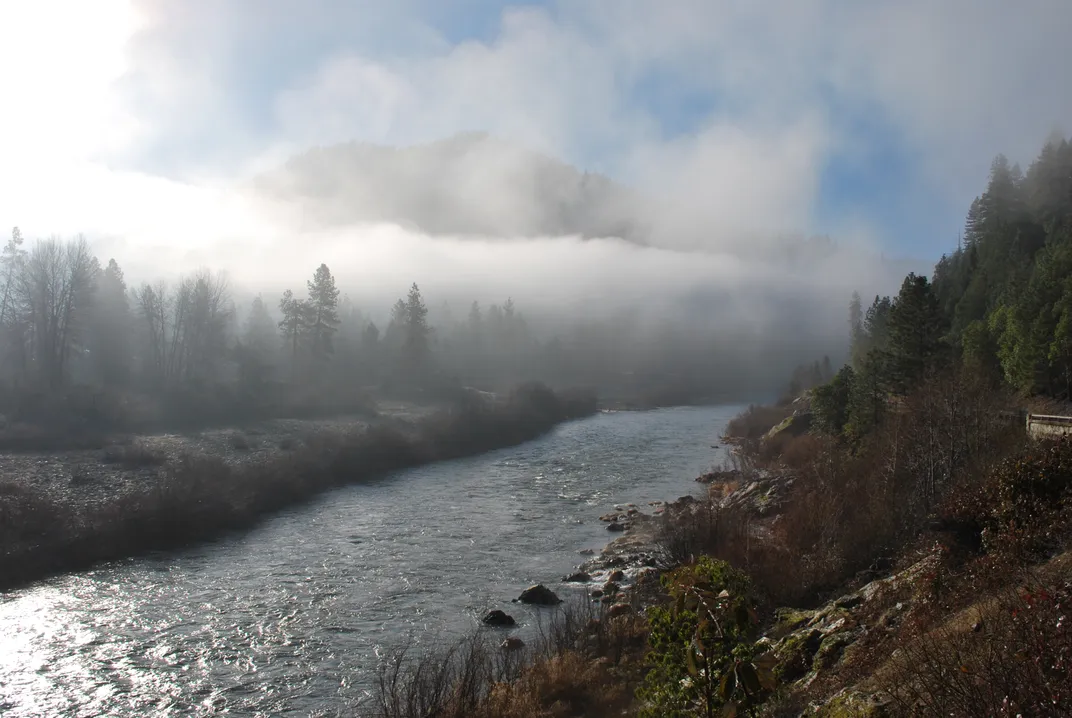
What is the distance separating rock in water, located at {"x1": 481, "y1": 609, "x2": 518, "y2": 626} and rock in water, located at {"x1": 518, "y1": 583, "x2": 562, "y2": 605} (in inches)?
82.7

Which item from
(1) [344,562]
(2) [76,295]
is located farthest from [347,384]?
(1) [344,562]

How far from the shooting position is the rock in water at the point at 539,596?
28.2 m

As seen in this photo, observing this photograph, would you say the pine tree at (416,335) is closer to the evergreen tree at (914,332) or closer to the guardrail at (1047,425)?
the evergreen tree at (914,332)

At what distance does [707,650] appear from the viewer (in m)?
6.36

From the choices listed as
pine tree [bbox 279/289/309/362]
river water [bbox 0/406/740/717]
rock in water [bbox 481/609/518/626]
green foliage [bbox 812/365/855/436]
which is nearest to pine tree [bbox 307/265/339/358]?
pine tree [bbox 279/289/309/362]

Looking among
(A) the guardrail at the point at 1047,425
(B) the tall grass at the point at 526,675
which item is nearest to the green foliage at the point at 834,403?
(A) the guardrail at the point at 1047,425

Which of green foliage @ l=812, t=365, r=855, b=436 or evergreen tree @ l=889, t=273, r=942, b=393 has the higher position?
evergreen tree @ l=889, t=273, r=942, b=393

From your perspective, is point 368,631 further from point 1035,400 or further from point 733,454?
point 733,454

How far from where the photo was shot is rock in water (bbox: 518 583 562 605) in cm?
2823

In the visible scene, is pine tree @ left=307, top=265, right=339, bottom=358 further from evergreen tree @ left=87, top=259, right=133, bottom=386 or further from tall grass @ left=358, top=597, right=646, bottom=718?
tall grass @ left=358, top=597, right=646, bottom=718

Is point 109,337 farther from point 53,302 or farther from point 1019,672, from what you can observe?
point 1019,672

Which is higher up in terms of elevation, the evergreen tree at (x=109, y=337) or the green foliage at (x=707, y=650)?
the evergreen tree at (x=109, y=337)

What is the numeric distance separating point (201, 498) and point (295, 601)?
1675cm

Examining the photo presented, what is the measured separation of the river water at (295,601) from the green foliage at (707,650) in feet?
50.5
